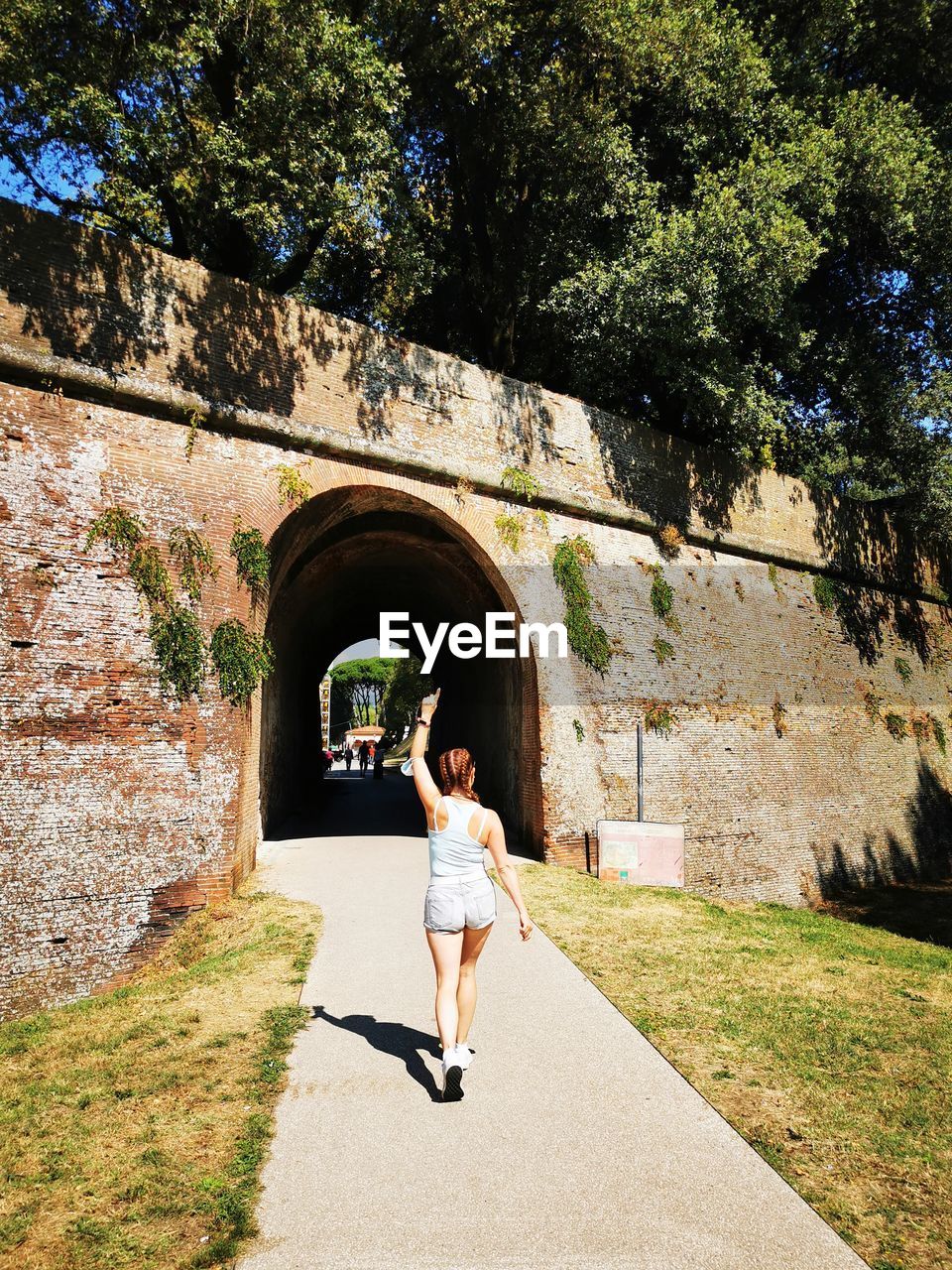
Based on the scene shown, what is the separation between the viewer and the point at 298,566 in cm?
1180

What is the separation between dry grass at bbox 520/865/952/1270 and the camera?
10.1ft

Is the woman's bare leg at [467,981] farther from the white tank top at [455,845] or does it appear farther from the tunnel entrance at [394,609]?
the tunnel entrance at [394,609]

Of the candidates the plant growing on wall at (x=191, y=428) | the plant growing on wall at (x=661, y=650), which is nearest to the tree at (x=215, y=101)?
the plant growing on wall at (x=191, y=428)

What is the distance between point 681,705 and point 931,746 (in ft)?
30.1

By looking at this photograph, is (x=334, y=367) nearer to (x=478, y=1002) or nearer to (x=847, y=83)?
(x=478, y=1002)

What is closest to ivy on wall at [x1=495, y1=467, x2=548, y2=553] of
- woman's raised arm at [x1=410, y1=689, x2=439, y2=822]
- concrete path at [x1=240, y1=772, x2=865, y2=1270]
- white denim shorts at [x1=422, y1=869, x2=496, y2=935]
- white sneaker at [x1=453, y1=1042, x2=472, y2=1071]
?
concrete path at [x1=240, y1=772, x2=865, y2=1270]

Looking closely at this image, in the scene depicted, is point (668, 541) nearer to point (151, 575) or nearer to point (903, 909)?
point (903, 909)

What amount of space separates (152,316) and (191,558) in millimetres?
2921

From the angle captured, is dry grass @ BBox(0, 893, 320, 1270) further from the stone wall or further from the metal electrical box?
the metal electrical box

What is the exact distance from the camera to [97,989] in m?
6.57

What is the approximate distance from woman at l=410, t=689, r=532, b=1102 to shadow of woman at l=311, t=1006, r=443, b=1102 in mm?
368

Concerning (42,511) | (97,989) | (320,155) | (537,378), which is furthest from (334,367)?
(537,378)

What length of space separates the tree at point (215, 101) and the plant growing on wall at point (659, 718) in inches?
355

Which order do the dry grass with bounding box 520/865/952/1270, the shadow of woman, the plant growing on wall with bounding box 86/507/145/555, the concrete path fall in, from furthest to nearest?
the plant growing on wall with bounding box 86/507/145/555
the shadow of woman
the dry grass with bounding box 520/865/952/1270
the concrete path
